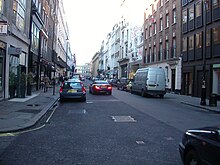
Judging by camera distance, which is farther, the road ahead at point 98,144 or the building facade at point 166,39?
the building facade at point 166,39

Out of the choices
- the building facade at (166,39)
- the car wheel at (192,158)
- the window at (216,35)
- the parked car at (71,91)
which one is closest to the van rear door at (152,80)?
the window at (216,35)

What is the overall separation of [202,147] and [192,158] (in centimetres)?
51

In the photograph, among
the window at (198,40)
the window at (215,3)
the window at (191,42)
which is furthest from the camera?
the window at (191,42)

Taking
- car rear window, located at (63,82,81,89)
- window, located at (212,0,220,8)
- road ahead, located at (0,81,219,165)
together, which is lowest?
road ahead, located at (0,81,219,165)

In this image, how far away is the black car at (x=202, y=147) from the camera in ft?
13.2

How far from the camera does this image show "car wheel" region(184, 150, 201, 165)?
457 cm

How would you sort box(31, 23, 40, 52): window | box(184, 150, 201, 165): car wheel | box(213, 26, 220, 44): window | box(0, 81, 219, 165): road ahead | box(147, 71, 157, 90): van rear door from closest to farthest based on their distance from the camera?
box(184, 150, 201, 165): car wheel, box(0, 81, 219, 165): road ahead, box(213, 26, 220, 44): window, box(147, 71, 157, 90): van rear door, box(31, 23, 40, 52): window

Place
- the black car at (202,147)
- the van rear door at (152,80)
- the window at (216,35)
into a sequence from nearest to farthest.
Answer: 1. the black car at (202,147)
2. the window at (216,35)
3. the van rear door at (152,80)

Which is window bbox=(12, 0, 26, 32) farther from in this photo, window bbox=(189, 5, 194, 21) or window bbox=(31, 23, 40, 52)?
window bbox=(189, 5, 194, 21)

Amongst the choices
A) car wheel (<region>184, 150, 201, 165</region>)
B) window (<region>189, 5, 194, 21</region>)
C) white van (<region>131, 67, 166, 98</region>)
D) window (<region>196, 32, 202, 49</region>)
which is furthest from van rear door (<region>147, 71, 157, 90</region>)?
car wheel (<region>184, 150, 201, 165</region>)

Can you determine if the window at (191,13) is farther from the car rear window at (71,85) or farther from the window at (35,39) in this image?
the window at (35,39)

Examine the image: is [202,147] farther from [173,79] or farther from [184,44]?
[173,79]

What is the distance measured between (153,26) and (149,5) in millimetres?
4692

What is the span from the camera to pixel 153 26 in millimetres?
43875
